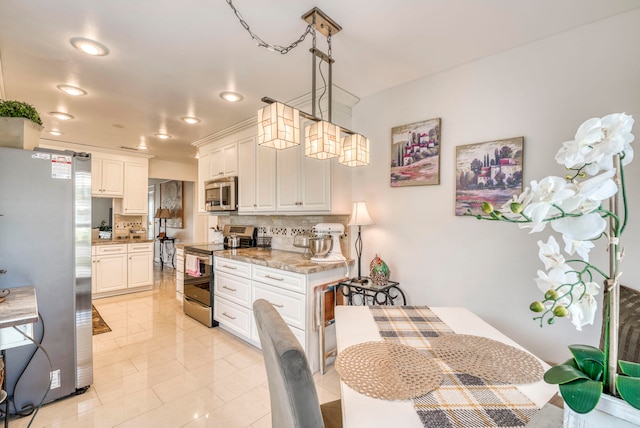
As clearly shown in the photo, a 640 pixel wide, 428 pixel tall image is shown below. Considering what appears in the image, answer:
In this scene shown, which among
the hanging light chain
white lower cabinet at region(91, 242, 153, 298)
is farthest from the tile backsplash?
white lower cabinet at region(91, 242, 153, 298)

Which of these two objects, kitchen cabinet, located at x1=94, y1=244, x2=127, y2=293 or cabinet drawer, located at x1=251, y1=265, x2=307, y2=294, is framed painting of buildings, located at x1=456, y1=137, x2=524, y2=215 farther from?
kitchen cabinet, located at x1=94, y1=244, x2=127, y2=293

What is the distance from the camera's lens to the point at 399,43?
1.98 metres

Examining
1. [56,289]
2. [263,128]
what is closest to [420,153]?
[263,128]

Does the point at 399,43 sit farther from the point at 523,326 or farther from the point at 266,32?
the point at 523,326

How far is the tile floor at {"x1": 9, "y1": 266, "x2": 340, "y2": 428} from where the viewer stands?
191 cm

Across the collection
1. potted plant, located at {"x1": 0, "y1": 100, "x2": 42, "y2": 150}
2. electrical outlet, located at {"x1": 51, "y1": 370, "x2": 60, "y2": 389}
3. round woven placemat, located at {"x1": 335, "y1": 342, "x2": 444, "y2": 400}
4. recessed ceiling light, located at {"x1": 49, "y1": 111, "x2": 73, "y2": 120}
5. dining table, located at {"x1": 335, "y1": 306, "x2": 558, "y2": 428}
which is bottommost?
electrical outlet, located at {"x1": 51, "y1": 370, "x2": 60, "y2": 389}

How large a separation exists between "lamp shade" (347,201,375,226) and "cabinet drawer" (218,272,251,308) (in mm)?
1248

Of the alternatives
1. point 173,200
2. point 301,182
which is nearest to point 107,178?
point 173,200

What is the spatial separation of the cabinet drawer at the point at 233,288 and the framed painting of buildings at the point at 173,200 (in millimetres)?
4484

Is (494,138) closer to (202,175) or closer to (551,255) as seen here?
(551,255)

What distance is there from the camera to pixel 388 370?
1.00 meters

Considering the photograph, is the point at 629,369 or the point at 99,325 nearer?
the point at 629,369

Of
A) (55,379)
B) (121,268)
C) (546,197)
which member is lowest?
(55,379)

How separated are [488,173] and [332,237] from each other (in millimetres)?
1422
